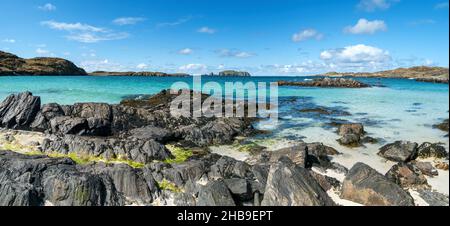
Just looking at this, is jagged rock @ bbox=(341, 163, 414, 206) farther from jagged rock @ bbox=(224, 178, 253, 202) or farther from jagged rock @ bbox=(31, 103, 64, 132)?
jagged rock @ bbox=(31, 103, 64, 132)

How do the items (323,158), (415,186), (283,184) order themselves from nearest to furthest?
(283,184) < (415,186) < (323,158)

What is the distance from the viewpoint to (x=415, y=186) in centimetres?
1681

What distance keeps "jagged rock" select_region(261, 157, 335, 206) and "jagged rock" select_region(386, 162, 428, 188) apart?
238 inches

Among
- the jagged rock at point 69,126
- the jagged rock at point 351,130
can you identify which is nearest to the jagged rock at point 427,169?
the jagged rock at point 351,130

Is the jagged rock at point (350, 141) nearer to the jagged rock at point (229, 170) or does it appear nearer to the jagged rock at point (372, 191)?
the jagged rock at point (372, 191)

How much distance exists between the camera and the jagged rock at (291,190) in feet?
39.0

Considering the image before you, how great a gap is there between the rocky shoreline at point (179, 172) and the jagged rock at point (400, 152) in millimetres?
59

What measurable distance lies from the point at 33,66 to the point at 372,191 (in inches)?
6997

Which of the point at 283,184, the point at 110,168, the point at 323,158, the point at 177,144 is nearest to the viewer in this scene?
the point at 283,184

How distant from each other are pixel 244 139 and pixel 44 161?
1573cm

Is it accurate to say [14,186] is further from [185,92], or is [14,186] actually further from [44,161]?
[185,92]

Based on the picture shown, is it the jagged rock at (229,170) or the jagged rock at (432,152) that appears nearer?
the jagged rock at (229,170)

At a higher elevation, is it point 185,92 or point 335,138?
point 185,92
